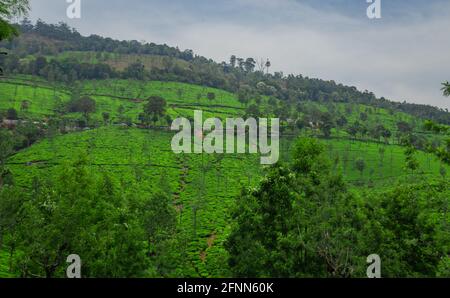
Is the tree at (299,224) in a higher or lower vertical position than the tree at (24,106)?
lower

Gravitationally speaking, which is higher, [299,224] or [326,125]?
[326,125]

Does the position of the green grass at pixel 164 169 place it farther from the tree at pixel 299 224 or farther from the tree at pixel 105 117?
the tree at pixel 299 224

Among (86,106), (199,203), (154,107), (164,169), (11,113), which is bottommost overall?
(199,203)

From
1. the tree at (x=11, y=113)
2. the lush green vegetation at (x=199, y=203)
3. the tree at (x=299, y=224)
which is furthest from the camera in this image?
the tree at (x=11, y=113)

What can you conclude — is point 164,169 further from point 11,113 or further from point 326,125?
point 326,125

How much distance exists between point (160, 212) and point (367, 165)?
77.2m

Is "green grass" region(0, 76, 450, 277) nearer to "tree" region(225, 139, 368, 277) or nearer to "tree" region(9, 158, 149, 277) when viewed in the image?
"tree" region(9, 158, 149, 277)

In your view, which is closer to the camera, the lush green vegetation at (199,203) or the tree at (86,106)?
the lush green vegetation at (199,203)

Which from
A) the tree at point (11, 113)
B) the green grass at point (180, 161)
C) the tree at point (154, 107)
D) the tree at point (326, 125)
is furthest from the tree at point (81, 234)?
the tree at point (326, 125)

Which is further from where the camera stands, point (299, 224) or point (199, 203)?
point (199, 203)

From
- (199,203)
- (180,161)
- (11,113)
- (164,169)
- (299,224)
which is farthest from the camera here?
(11,113)

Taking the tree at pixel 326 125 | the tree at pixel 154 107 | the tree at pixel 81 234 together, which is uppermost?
the tree at pixel 154 107

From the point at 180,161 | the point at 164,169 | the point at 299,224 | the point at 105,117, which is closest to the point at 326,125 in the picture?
the point at 180,161

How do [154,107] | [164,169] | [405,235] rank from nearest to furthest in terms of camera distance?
[405,235] < [164,169] < [154,107]
